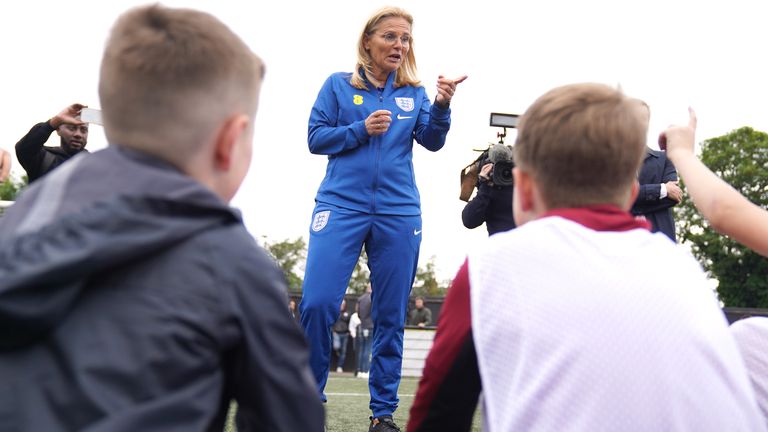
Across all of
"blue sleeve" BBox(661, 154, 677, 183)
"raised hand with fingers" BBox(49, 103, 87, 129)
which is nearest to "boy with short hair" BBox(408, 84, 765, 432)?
"blue sleeve" BBox(661, 154, 677, 183)

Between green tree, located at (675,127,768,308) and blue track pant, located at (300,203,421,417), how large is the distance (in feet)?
173

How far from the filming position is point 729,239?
53.6 m

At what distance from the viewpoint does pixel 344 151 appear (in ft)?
16.1

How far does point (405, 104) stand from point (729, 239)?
174 ft

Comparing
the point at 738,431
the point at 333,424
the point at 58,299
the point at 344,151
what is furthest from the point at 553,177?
the point at 333,424

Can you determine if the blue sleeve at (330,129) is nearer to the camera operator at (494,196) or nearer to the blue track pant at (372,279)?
the blue track pant at (372,279)

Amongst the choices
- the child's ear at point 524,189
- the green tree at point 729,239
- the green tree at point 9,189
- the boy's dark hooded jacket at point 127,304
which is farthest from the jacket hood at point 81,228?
the green tree at point 9,189

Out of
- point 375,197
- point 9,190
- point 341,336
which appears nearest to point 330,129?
point 375,197

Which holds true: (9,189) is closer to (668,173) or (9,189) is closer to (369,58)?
(369,58)

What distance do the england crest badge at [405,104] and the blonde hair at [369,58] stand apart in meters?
0.14

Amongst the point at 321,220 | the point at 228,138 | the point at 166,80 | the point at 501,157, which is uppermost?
the point at 166,80

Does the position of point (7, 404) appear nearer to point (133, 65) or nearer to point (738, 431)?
point (133, 65)

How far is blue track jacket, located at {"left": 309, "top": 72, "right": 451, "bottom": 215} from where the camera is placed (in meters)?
4.83

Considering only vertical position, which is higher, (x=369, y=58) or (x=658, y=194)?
(x=369, y=58)
